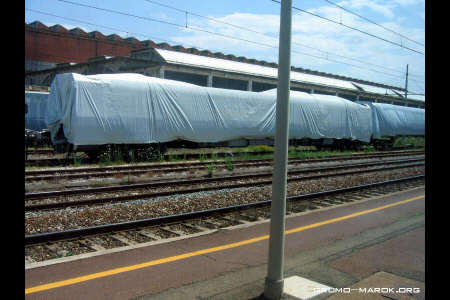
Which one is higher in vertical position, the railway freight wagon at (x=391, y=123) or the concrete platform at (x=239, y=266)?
the railway freight wagon at (x=391, y=123)

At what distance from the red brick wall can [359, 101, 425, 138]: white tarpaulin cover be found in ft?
124

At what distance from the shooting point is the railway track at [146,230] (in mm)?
5496

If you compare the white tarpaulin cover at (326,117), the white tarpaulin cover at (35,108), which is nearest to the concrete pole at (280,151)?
the white tarpaulin cover at (326,117)

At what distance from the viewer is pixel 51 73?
132 feet

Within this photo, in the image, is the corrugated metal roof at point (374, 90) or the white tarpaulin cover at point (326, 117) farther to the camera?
the corrugated metal roof at point (374, 90)

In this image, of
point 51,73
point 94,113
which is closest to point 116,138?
point 94,113

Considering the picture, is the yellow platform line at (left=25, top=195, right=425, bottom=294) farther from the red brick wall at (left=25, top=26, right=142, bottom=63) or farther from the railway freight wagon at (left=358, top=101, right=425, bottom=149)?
the red brick wall at (left=25, top=26, right=142, bottom=63)

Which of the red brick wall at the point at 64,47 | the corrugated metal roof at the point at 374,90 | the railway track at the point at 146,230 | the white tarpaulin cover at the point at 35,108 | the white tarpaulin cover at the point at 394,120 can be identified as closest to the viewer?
the railway track at the point at 146,230

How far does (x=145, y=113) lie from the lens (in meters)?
16.7

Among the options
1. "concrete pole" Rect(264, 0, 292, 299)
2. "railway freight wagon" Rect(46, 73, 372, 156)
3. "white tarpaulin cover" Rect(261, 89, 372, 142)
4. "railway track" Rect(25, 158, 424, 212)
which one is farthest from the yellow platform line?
"white tarpaulin cover" Rect(261, 89, 372, 142)

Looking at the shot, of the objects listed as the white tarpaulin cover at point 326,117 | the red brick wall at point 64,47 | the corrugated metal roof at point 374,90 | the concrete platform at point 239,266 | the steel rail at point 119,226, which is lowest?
the concrete platform at point 239,266

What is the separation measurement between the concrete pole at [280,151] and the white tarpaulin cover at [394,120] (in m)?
30.1

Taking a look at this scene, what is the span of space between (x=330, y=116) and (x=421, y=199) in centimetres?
1714

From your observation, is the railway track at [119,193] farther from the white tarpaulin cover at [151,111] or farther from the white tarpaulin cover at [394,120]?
the white tarpaulin cover at [394,120]
